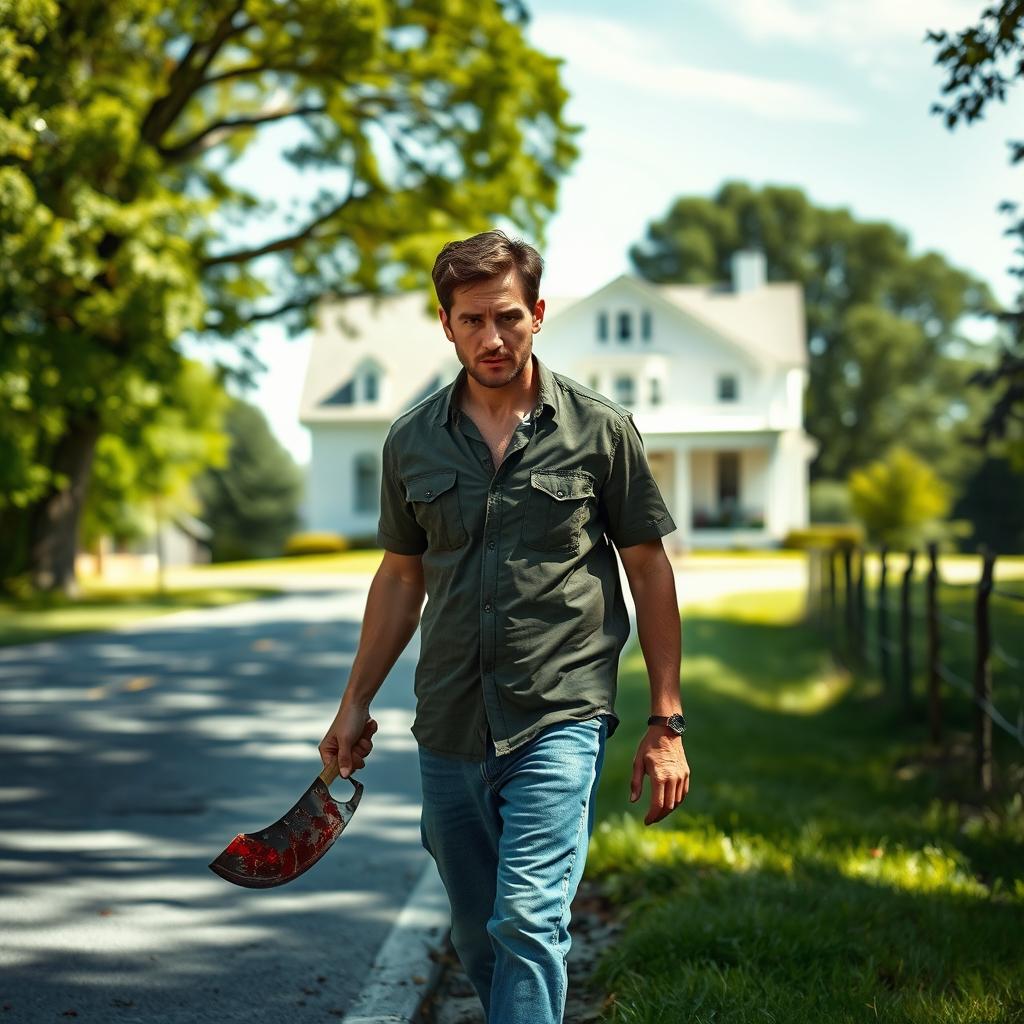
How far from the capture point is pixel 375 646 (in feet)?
12.5

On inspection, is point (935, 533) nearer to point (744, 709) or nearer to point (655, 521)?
point (744, 709)

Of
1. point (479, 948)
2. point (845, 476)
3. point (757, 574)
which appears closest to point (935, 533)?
point (757, 574)

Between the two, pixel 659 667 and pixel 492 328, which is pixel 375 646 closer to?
pixel 659 667

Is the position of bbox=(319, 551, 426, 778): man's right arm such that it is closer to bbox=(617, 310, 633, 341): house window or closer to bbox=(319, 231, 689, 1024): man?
bbox=(319, 231, 689, 1024): man

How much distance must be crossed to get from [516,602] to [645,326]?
42929 mm

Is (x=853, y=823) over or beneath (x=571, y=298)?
beneath

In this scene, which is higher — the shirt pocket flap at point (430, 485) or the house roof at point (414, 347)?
the house roof at point (414, 347)

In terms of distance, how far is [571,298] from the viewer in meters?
6.55

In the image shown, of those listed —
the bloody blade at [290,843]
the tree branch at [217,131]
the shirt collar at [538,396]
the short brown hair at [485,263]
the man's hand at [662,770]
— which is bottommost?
the bloody blade at [290,843]

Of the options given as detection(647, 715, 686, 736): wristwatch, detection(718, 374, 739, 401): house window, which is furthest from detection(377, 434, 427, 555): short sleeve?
detection(718, 374, 739, 401): house window

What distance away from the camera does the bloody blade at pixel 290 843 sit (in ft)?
11.9

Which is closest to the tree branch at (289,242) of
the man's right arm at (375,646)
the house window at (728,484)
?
the man's right arm at (375,646)

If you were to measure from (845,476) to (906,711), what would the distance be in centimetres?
6267

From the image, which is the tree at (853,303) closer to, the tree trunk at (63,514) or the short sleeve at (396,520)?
the tree trunk at (63,514)
